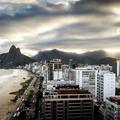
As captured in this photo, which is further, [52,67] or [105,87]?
[52,67]

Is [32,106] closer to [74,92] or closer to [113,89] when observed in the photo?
[74,92]

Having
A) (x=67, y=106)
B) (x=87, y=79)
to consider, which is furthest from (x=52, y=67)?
(x=67, y=106)

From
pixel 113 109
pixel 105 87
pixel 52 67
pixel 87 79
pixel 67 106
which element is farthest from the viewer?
pixel 52 67

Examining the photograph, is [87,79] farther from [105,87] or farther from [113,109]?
[113,109]

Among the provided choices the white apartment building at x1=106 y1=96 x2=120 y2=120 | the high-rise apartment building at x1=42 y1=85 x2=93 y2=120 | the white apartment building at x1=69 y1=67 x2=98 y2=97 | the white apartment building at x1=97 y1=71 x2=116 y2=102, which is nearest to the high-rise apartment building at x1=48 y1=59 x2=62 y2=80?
the white apartment building at x1=69 y1=67 x2=98 y2=97

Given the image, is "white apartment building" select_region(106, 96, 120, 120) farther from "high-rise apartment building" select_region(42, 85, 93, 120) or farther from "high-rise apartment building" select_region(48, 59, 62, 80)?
"high-rise apartment building" select_region(48, 59, 62, 80)

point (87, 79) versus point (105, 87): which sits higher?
point (87, 79)

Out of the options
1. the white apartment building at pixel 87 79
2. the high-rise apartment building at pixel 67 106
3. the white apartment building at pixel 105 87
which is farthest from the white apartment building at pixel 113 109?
the white apartment building at pixel 87 79

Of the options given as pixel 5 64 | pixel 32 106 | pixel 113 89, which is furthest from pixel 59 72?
pixel 5 64

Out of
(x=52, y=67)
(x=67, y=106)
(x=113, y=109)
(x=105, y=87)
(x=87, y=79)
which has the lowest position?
(x=67, y=106)

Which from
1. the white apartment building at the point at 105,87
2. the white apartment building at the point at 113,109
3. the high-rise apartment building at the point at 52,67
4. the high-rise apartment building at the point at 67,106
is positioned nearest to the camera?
the white apartment building at the point at 113,109

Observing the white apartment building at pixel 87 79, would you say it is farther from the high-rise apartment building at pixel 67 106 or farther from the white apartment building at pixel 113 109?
the white apartment building at pixel 113 109
